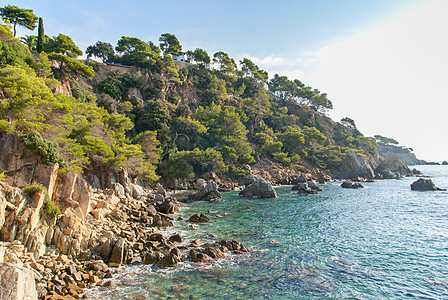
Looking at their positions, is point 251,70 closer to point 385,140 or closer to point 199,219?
point 199,219

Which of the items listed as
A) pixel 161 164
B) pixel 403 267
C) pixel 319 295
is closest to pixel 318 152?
pixel 161 164

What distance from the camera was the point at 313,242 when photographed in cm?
1842

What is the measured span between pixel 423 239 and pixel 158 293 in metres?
20.4

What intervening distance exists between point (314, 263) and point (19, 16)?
2208 inches

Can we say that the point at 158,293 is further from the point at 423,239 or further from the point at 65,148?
the point at 423,239

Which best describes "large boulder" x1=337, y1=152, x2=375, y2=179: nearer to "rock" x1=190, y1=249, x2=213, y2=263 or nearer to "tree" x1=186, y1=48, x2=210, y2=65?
"tree" x1=186, y1=48, x2=210, y2=65

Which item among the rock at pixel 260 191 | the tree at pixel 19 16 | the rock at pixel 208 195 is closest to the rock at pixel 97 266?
the rock at pixel 208 195

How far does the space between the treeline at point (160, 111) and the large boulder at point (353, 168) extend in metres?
2.90

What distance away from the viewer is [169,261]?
14250 millimetres

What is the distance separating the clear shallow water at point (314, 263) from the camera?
11.6 meters

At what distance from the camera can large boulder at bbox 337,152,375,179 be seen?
77438 millimetres

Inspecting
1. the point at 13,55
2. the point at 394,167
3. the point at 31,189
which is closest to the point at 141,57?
the point at 13,55

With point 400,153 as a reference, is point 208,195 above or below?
below

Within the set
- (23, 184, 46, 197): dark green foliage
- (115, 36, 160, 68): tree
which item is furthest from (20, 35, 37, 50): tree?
(23, 184, 46, 197): dark green foliage
